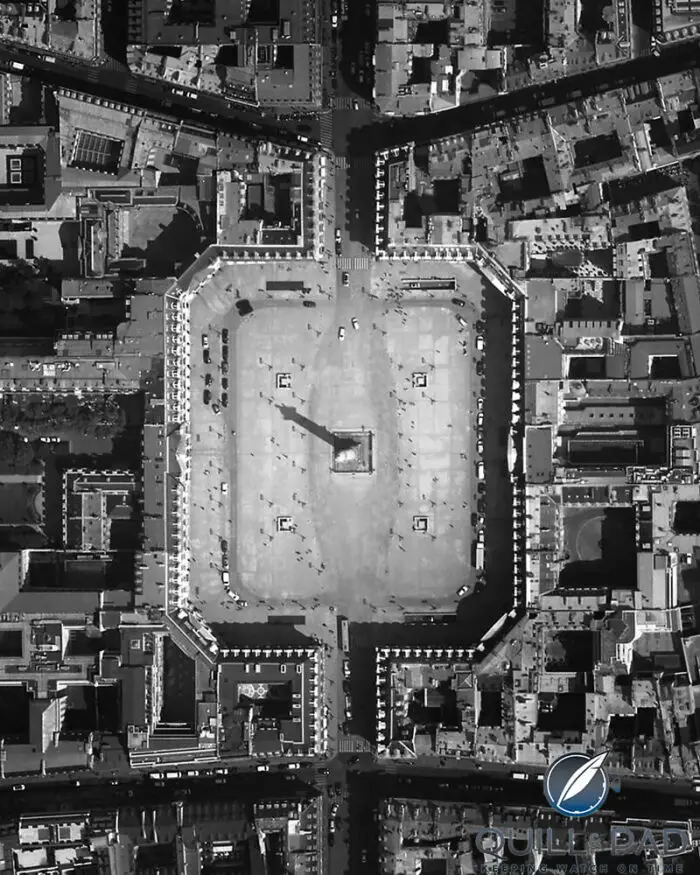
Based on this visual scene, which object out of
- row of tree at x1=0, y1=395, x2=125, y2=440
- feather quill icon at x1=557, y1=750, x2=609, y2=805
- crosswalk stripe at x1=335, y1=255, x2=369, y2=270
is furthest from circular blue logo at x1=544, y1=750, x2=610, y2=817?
row of tree at x1=0, y1=395, x2=125, y2=440

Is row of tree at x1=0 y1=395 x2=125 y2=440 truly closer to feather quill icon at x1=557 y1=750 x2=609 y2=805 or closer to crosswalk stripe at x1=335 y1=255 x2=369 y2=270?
crosswalk stripe at x1=335 y1=255 x2=369 y2=270

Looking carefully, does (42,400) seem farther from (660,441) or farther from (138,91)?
(660,441)

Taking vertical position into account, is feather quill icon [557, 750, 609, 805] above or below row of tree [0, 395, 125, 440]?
below

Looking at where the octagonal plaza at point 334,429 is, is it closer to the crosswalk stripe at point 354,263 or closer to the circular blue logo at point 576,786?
the crosswalk stripe at point 354,263

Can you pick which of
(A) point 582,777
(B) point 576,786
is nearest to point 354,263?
(A) point 582,777

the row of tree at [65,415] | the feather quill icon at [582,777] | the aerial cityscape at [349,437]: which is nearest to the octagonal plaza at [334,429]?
the aerial cityscape at [349,437]

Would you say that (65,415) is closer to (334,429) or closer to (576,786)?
(334,429)

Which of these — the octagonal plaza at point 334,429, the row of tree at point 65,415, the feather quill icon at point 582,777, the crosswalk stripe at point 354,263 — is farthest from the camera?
the octagonal plaza at point 334,429
